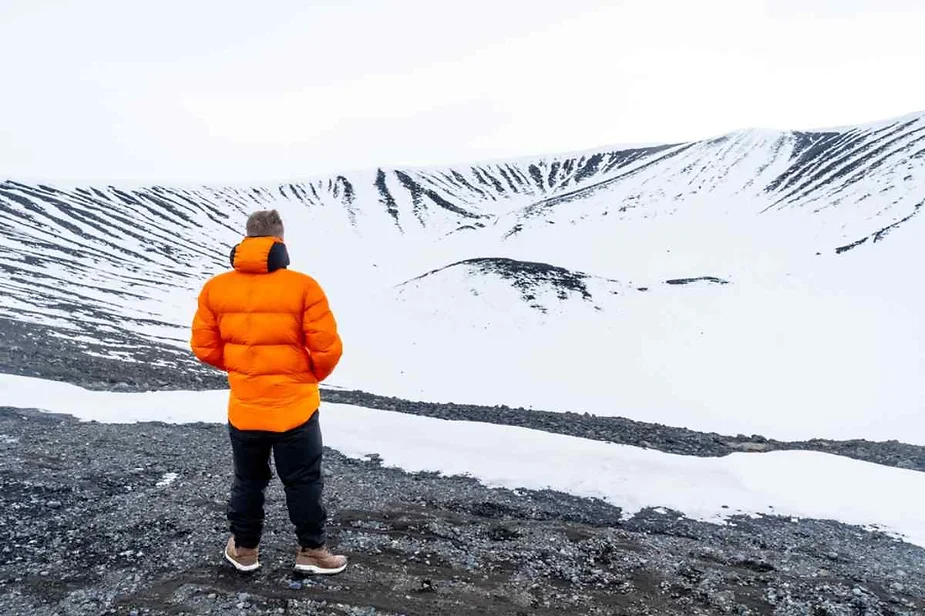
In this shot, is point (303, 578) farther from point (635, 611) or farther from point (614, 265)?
point (614, 265)

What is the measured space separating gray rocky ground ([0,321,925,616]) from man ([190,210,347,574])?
823 mm

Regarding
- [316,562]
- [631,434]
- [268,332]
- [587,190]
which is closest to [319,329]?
[268,332]

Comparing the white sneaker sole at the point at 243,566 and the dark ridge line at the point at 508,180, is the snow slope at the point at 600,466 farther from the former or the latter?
the dark ridge line at the point at 508,180

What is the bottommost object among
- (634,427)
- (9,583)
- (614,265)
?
(9,583)

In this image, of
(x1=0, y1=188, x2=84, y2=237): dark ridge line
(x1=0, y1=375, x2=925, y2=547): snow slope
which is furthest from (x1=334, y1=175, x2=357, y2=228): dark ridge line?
(x1=0, y1=375, x2=925, y2=547): snow slope

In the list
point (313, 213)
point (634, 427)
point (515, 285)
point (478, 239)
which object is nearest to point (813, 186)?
point (478, 239)

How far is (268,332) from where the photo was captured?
4.52 metres

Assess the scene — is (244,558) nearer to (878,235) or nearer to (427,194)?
(878,235)

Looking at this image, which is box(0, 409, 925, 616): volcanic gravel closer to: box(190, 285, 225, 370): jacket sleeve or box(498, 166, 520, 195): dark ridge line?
box(190, 285, 225, 370): jacket sleeve

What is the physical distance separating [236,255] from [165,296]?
124ft

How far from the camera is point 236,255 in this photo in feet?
14.7

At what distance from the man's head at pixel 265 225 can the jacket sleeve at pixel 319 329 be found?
52 cm

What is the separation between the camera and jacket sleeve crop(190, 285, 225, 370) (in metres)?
4.68

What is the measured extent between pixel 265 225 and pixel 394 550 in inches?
128
